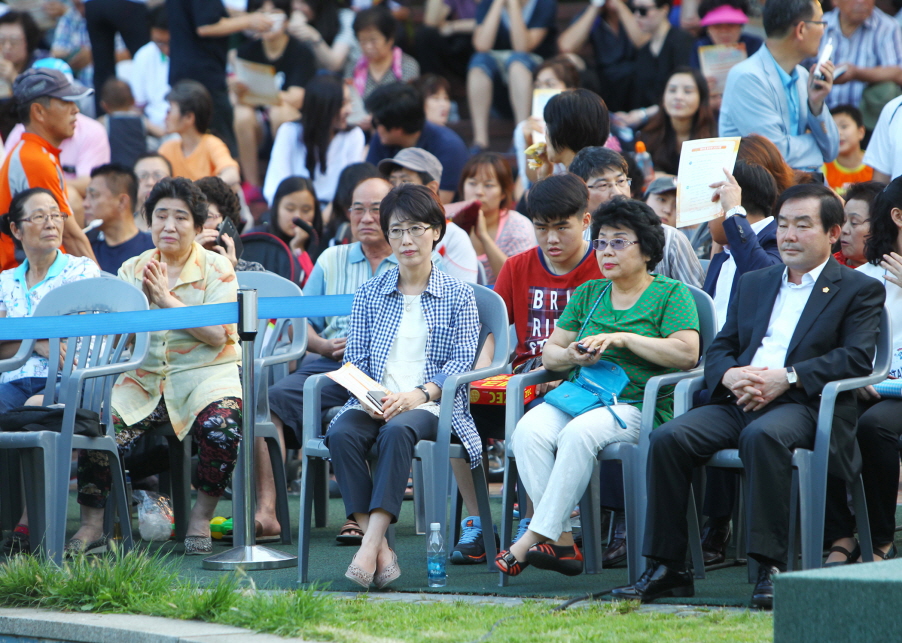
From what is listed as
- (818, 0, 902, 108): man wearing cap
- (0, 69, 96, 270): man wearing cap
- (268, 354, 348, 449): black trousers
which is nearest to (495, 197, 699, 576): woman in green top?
(268, 354, 348, 449): black trousers

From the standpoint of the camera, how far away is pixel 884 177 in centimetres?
643

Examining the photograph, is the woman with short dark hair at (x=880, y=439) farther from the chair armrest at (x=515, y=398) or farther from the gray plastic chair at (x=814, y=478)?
the chair armrest at (x=515, y=398)

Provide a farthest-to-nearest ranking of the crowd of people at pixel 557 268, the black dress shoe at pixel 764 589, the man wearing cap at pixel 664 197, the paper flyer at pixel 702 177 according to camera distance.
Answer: the man wearing cap at pixel 664 197, the paper flyer at pixel 702 177, the crowd of people at pixel 557 268, the black dress shoe at pixel 764 589

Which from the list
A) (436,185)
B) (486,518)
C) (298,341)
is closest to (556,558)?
(486,518)

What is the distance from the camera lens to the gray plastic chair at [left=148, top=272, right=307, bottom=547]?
550 centimetres

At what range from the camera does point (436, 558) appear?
14.2 ft

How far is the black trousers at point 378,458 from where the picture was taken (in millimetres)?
4387

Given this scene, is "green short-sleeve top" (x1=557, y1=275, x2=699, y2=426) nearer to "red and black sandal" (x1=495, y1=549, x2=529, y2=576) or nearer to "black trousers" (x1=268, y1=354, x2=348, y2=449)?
"red and black sandal" (x1=495, y1=549, x2=529, y2=576)

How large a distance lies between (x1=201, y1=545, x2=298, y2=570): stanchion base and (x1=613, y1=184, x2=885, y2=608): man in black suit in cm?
148

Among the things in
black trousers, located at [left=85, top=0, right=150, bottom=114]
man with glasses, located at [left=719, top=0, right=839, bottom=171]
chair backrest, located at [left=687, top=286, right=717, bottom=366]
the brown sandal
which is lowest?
the brown sandal

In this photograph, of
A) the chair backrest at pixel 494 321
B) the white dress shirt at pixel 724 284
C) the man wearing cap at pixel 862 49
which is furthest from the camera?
the man wearing cap at pixel 862 49

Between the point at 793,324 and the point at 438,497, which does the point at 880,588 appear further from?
the point at 438,497

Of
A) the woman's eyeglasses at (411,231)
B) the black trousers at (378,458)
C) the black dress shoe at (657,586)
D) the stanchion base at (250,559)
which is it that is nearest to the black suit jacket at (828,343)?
the black dress shoe at (657,586)

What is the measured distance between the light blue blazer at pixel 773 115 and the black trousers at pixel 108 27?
22.1ft
